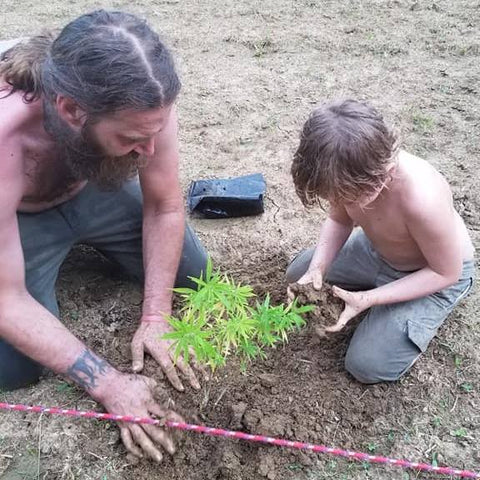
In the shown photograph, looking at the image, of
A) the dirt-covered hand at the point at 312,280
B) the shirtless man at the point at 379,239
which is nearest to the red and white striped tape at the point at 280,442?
the shirtless man at the point at 379,239

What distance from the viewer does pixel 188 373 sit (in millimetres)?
2455

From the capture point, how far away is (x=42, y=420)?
2.46 meters

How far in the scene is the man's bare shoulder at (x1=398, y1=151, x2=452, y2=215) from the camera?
7.23 feet

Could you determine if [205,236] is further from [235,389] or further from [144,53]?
[144,53]

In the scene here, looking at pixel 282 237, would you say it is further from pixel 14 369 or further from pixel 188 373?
pixel 14 369

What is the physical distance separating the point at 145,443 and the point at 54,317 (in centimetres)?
62

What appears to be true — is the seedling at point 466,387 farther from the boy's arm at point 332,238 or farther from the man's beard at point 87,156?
the man's beard at point 87,156

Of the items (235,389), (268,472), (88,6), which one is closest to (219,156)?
(235,389)

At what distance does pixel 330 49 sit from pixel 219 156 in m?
1.66

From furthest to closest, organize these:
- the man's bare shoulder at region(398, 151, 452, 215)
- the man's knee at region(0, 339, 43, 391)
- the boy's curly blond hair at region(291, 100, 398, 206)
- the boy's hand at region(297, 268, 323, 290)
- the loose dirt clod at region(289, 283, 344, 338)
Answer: the man's knee at region(0, 339, 43, 391), the boy's hand at region(297, 268, 323, 290), the loose dirt clod at region(289, 283, 344, 338), the man's bare shoulder at region(398, 151, 452, 215), the boy's curly blond hair at region(291, 100, 398, 206)

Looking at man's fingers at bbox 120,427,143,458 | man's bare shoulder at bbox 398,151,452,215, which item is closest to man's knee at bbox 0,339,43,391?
man's fingers at bbox 120,427,143,458

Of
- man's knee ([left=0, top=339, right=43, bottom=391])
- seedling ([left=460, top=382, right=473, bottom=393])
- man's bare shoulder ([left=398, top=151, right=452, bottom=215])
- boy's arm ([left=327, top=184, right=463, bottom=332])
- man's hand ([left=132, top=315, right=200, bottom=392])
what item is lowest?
man's knee ([left=0, top=339, right=43, bottom=391])

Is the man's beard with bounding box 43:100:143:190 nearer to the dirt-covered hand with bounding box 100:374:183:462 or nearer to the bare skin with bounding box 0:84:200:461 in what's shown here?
the bare skin with bounding box 0:84:200:461

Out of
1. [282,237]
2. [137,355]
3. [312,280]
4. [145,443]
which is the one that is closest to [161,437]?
[145,443]
